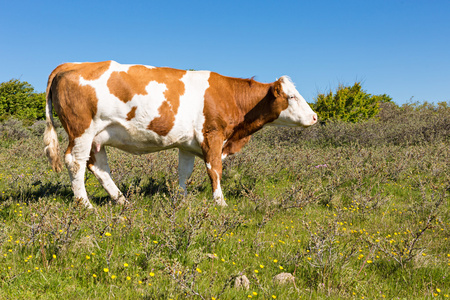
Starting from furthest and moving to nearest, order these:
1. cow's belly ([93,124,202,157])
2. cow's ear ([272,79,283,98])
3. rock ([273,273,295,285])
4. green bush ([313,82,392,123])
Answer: green bush ([313,82,392,123]) → cow's ear ([272,79,283,98]) → cow's belly ([93,124,202,157]) → rock ([273,273,295,285])

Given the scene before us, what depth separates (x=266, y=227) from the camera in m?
4.12

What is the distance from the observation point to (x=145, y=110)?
14.7 feet

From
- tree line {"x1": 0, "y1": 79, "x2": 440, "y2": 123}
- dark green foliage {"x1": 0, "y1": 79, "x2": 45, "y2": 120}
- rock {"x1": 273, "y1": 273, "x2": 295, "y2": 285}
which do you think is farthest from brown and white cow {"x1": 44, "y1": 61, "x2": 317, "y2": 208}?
dark green foliage {"x1": 0, "y1": 79, "x2": 45, "y2": 120}

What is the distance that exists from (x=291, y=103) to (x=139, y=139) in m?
2.48

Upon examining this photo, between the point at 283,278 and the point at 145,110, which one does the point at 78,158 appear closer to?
the point at 145,110

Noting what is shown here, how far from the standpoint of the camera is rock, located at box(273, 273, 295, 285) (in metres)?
2.69

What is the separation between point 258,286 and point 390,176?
17.4ft

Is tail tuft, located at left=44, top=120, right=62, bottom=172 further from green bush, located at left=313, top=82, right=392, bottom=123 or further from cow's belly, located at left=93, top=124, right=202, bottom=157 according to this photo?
green bush, located at left=313, top=82, right=392, bottom=123

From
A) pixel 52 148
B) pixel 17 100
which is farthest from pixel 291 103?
pixel 17 100

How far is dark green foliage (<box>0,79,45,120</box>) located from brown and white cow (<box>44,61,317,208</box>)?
54.8ft

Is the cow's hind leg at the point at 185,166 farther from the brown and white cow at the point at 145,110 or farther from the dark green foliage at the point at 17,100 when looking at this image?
the dark green foliage at the point at 17,100

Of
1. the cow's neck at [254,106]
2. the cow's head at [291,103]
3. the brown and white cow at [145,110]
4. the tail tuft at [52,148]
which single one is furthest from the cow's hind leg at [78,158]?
the cow's head at [291,103]

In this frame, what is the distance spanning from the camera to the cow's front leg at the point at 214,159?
4.94m

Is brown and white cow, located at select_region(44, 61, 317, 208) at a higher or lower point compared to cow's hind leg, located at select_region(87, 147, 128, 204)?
higher
